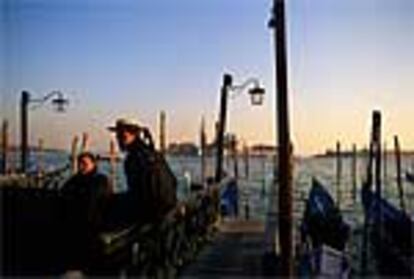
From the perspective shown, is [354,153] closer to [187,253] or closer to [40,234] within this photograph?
[187,253]

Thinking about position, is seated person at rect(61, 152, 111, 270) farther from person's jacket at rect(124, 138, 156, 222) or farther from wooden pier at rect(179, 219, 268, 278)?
wooden pier at rect(179, 219, 268, 278)

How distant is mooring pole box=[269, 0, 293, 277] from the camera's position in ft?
24.3

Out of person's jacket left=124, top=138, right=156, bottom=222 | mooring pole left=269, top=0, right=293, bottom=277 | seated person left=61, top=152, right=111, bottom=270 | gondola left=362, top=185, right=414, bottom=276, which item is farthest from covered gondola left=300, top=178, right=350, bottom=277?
seated person left=61, top=152, right=111, bottom=270

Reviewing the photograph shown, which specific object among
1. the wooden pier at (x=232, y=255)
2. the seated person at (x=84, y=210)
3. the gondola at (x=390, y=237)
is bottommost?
the gondola at (x=390, y=237)

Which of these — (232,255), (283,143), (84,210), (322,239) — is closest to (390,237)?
(322,239)

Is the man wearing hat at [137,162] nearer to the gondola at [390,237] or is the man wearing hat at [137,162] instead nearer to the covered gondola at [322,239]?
the covered gondola at [322,239]

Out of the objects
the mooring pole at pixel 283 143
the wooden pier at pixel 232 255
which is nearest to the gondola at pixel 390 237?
the wooden pier at pixel 232 255

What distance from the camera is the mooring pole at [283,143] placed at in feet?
24.3

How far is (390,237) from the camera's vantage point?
15945mm

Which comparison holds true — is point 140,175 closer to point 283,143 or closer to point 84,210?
point 84,210

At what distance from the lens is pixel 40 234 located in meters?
5.68

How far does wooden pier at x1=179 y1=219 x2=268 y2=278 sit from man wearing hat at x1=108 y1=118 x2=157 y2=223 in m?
2.66

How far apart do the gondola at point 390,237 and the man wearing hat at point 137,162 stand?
8.44 m

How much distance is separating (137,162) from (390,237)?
11.1 m
